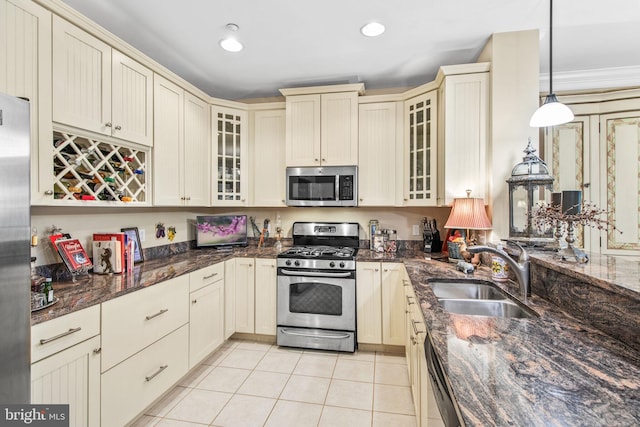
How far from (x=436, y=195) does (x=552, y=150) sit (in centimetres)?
126

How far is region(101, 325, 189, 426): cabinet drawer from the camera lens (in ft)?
5.03

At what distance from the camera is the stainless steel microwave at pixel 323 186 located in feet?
9.55

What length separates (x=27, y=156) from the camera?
1090mm

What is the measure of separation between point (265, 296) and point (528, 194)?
2.33m

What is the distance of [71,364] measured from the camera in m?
1.35

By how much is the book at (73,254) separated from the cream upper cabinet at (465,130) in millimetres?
2684

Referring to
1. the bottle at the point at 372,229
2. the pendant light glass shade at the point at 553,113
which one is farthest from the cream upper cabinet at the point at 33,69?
the pendant light glass shade at the point at 553,113

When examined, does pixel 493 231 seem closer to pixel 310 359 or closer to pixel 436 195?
pixel 436 195

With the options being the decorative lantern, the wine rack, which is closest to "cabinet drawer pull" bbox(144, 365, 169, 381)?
the wine rack

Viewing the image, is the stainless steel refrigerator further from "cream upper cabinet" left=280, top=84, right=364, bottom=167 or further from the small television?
"cream upper cabinet" left=280, top=84, right=364, bottom=167

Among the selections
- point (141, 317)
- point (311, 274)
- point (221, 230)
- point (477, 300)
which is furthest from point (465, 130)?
point (141, 317)

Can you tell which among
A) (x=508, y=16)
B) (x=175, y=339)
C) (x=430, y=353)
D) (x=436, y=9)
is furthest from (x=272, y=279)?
(x=508, y=16)

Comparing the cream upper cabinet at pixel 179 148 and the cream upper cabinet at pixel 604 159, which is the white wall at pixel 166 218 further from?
the cream upper cabinet at pixel 604 159

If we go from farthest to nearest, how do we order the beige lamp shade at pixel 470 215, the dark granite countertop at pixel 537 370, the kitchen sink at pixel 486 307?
the beige lamp shade at pixel 470 215, the kitchen sink at pixel 486 307, the dark granite countertop at pixel 537 370
